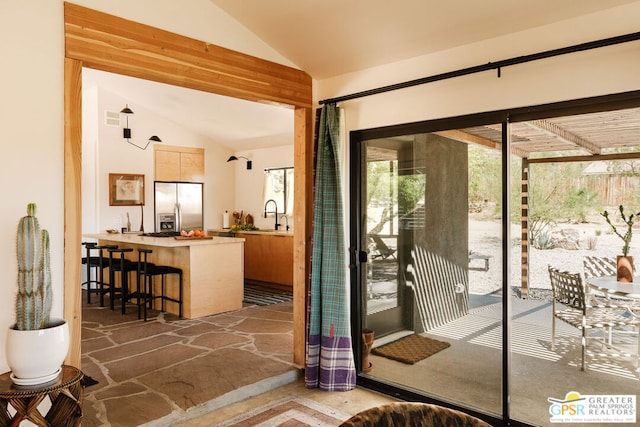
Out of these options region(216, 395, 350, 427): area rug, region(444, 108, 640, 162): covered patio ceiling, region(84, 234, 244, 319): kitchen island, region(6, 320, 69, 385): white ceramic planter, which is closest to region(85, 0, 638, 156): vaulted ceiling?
region(444, 108, 640, 162): covered patio ceiling

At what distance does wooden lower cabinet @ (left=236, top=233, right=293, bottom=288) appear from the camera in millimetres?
7328

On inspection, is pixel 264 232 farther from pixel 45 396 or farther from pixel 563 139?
pixel 45 396

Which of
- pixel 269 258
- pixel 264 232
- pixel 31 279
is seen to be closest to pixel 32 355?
pixel 31 279

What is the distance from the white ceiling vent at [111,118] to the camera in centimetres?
794

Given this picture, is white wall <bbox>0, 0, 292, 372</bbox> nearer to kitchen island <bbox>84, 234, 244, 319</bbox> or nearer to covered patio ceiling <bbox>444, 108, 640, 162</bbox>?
covered patio ceiling <bbox>444, 108, 640, 162</bbox>

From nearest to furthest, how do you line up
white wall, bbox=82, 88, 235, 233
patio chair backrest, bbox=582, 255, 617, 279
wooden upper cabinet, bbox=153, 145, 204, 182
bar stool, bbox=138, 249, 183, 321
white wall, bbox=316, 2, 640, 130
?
white wall, bbox=316, 2, 640, 130 < patio chair backrest, bbox=582, 255, 617, 279 < bar stool, bbox=138, 249, 183, 321 < white wall, bbox=82, 88, 235, 233 < wooden upper cabinet, bbox=153, 145, 204, 182

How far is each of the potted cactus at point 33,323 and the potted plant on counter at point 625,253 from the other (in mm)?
2998

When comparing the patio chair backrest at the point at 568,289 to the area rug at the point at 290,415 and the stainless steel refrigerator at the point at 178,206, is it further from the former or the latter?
the stainless steel refrigerator at the point at 178,206

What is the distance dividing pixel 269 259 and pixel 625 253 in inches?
219

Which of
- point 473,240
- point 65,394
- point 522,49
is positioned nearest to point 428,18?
point 522,49

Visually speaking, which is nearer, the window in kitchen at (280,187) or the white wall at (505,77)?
the white wall at (505,77)

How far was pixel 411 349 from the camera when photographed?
12.1ft

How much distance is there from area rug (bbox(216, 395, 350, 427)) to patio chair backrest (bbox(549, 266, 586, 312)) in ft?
5.39

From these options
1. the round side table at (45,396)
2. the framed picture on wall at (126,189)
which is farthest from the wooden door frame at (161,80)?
the framed picture on wall at (126,189)
